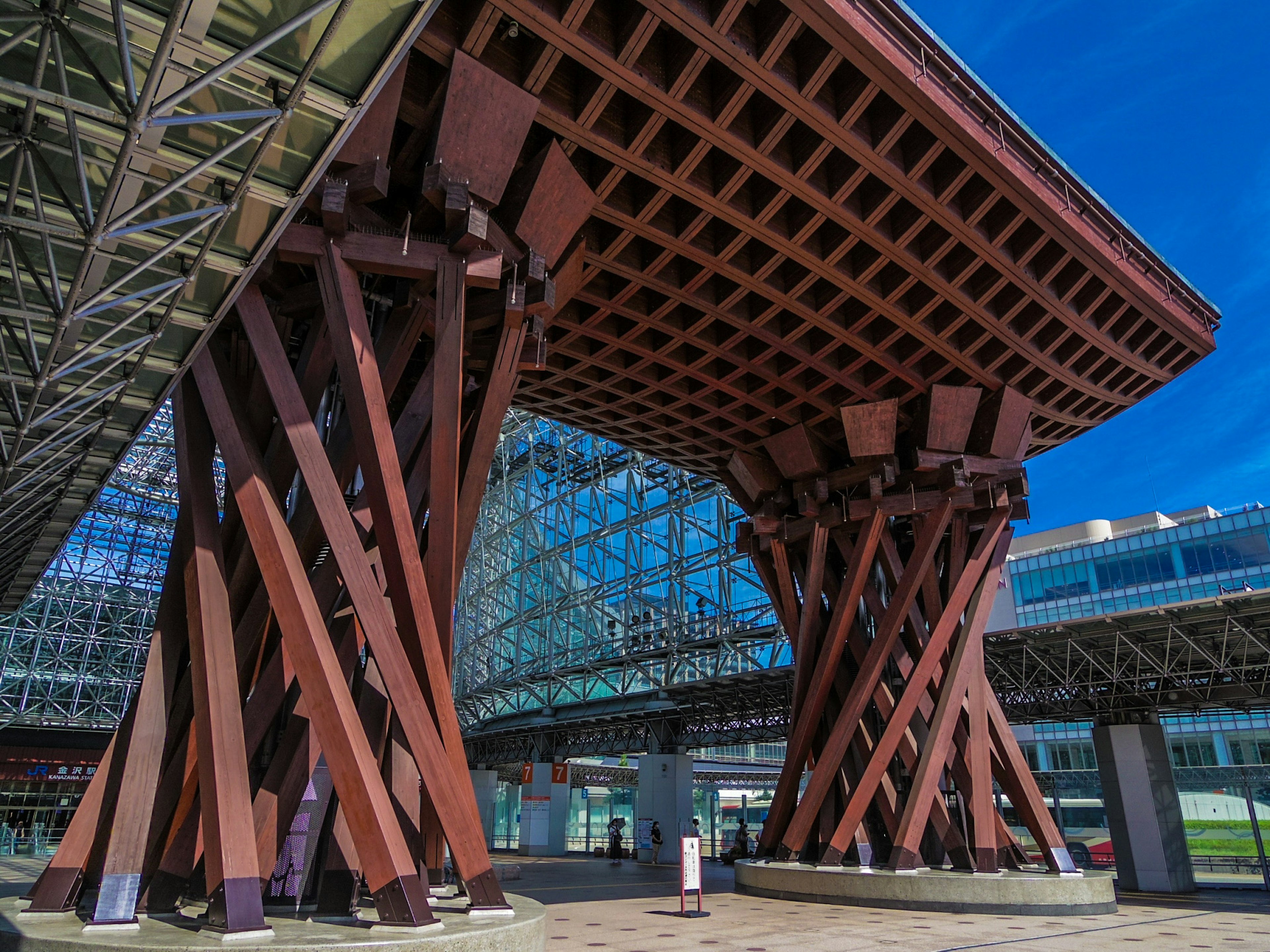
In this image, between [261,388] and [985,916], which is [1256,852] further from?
[261,388]

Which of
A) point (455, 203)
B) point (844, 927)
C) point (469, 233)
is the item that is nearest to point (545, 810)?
point (844, 927)

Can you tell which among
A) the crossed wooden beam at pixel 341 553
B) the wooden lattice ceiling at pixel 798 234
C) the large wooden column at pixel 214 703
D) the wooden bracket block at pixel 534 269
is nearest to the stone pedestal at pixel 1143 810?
the wooden lattice ceiling at pixel 798 234

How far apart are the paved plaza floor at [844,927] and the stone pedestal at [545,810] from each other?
65.6 feet

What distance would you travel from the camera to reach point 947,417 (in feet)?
56.8

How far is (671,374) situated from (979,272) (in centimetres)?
569

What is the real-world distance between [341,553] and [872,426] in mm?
11974

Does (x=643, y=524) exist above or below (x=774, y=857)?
above

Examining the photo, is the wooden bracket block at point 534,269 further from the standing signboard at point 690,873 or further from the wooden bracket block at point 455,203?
the standing signboard at point 690,873

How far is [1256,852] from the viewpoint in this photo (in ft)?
76.8

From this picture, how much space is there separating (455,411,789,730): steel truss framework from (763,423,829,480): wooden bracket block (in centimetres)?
1282

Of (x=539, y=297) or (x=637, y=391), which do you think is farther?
(x=637, y=391)

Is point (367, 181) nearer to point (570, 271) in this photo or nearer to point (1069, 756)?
point (570, 271)

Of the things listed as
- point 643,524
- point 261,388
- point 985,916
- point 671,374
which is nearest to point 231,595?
point 261,388

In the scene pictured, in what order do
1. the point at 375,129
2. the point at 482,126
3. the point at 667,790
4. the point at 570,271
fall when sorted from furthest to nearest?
the point at 667,790 → the point at 570,271 → the point at 482,126 → the point at 375,129
